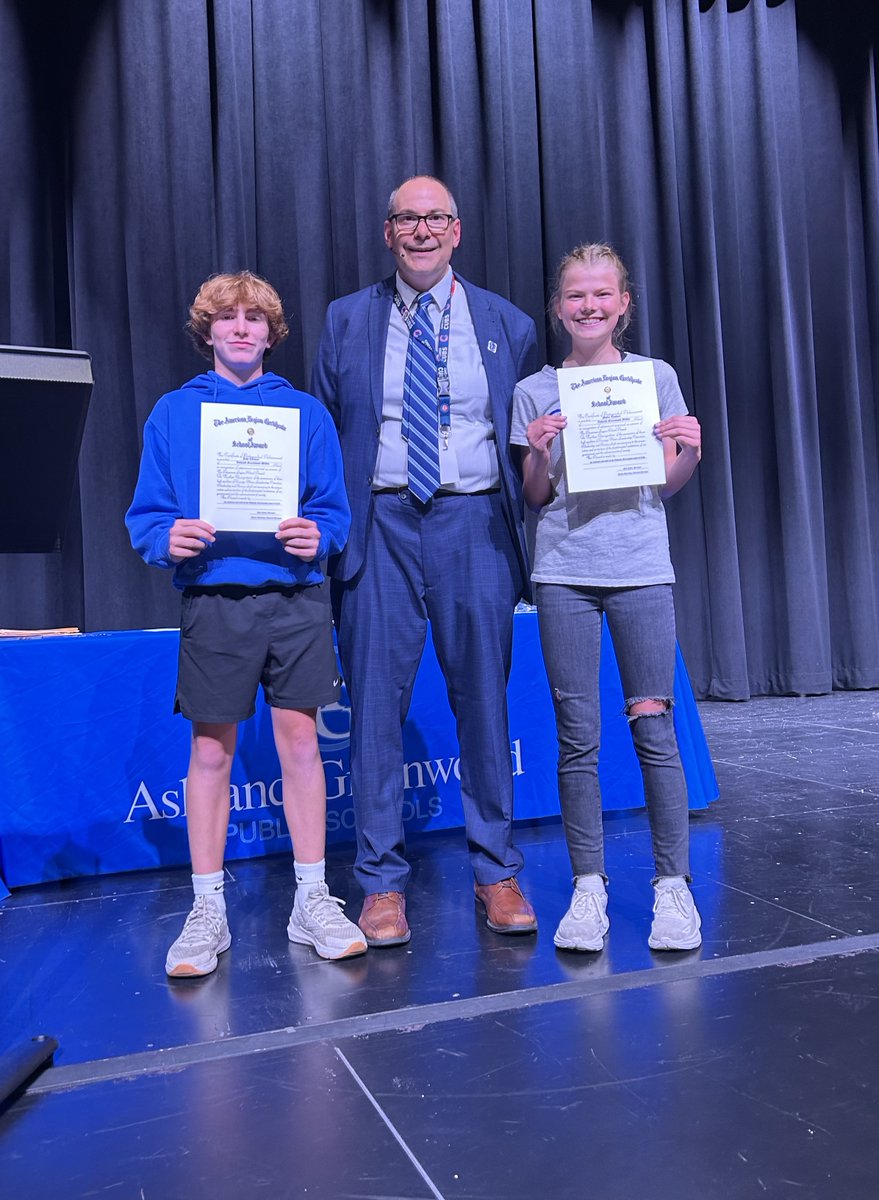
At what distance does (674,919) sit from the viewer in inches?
68.0

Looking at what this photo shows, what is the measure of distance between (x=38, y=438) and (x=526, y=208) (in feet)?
14.6

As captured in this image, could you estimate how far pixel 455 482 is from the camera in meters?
1.85

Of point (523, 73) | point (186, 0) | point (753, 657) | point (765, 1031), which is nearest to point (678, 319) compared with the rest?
point (523, 73)

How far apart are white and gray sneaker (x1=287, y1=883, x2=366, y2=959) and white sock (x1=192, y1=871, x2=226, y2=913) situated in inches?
5.8

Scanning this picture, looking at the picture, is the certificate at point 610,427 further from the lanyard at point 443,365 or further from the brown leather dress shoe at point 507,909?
the brown leather dress shoe at point 507,909

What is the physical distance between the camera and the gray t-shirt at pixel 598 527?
175cm

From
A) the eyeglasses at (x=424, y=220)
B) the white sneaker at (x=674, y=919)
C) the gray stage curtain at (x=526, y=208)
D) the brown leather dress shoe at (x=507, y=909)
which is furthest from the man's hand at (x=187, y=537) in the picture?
the gray stage curtain at (x=526, y=208)

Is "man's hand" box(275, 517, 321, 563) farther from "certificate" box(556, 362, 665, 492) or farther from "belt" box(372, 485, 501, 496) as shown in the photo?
"certificate" box(556, 362, 665, 492)

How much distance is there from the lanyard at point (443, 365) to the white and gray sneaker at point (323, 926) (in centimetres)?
89

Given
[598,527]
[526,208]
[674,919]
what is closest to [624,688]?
[598,527]

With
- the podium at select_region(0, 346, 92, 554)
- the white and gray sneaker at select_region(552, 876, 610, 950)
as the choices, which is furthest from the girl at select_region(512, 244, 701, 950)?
the podium at select_region(0, 346, 92, 554)

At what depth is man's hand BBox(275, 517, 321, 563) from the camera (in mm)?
1711

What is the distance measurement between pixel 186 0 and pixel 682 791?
4.40 metres

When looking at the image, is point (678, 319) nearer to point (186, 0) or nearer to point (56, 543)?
point (186, 0)
